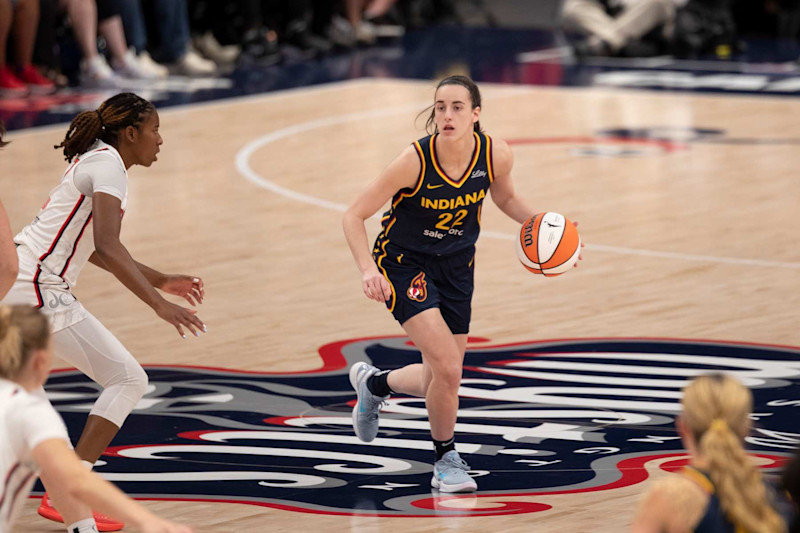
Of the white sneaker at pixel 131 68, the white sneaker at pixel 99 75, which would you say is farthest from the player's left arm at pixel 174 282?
the white sneaker at pixel 131 68

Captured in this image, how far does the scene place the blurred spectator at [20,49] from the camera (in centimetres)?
1585

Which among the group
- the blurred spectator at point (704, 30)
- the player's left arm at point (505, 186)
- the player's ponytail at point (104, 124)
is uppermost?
the blurred spectator at point (704, 30)

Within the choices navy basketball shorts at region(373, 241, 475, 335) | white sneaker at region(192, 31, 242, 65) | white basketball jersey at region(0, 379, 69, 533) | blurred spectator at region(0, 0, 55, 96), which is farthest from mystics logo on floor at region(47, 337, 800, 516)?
white sneaker at region(192, 31, 242, 65)

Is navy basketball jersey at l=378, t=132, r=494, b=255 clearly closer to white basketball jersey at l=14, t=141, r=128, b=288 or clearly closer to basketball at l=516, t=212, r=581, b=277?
basketball at l=516, t=212, r=581, b=277

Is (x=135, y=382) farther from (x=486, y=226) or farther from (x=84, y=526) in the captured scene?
(x=486, y=226)

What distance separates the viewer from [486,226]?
36.9 ft

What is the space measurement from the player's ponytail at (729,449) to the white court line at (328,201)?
636 centimetres

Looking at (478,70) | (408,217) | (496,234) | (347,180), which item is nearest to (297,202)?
(347,180)

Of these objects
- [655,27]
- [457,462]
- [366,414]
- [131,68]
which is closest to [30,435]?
[457,462]

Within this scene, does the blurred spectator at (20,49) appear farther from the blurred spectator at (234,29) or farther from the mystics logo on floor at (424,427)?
the mystics logo on floor at (424,427)

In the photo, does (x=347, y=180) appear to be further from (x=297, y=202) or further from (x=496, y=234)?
(x=496, y=234)

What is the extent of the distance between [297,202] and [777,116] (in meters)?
5.74

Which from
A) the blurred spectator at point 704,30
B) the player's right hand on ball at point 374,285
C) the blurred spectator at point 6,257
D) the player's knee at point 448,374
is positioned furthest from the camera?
the blurred spectator at point 704,30

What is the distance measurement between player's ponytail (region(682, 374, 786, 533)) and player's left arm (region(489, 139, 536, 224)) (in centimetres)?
261
